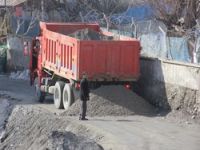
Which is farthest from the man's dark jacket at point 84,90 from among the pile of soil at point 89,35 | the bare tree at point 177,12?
the bare tree at point 177,12

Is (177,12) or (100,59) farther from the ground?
(177,12)

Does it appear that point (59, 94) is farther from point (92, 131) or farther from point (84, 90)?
point (92, 131)

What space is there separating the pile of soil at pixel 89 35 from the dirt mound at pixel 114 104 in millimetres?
2373

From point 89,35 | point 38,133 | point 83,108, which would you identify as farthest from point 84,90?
point 89,35

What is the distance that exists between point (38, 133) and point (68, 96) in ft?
8.63

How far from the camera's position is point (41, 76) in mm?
27562

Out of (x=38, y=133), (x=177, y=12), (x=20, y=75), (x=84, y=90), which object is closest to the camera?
(x=84, y=90)

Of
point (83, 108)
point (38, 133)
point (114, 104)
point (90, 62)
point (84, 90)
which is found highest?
point (90, 62)

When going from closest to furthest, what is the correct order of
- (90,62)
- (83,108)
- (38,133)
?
(83,108) < (38,133) < (90,62)

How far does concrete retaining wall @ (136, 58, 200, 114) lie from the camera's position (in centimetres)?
2155

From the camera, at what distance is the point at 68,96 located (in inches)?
939

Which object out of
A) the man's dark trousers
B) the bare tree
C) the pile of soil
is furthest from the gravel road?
the bare tree

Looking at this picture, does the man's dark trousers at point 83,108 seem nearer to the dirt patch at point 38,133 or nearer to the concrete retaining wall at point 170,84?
the dirt patch at point 38,133

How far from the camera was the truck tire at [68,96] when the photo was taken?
23750 mm
